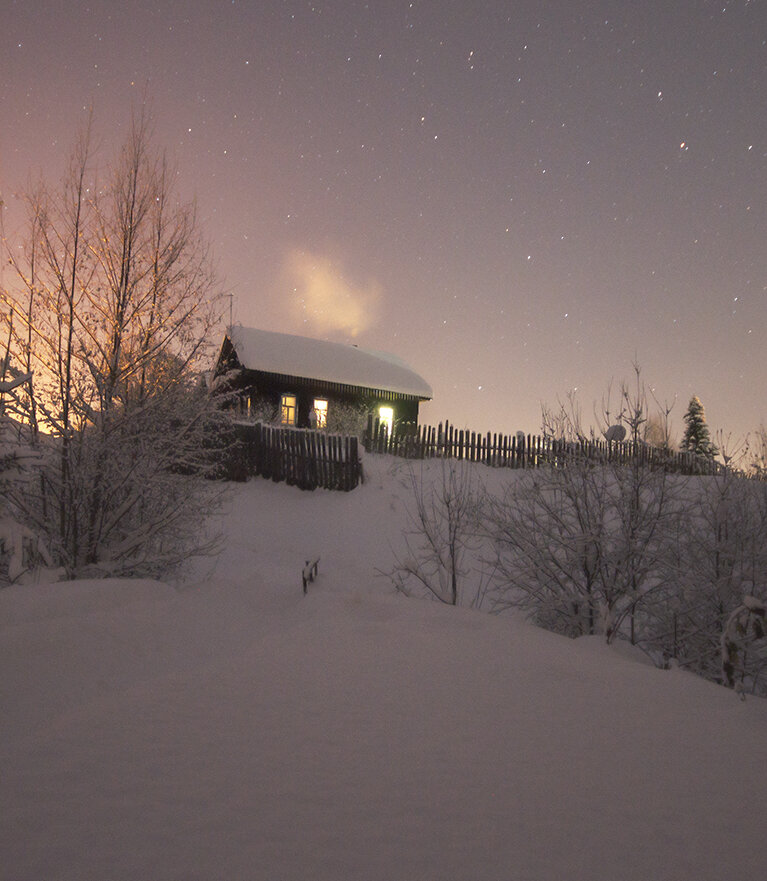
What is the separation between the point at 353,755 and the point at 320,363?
2297 cm

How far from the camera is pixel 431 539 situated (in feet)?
24.2

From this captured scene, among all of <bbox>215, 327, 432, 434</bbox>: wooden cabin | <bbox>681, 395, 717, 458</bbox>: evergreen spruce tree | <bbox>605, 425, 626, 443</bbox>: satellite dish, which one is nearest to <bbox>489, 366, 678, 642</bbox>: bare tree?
<bbox>605, 425, 626, 443</bbox>: satellite dish

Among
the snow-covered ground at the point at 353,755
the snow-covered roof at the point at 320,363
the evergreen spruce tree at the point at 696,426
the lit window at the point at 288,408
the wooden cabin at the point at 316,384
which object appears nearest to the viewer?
the snow-covered ground at the point at 353,755

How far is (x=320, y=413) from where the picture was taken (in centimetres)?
2383

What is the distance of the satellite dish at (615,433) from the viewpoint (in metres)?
7.11

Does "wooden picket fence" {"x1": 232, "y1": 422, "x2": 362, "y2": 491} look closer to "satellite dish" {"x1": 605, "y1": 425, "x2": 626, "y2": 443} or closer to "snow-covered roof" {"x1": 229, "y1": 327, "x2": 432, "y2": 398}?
"satellite dish" {"x1": 605, "y1": 425, "x2": 626, "y2": 443}

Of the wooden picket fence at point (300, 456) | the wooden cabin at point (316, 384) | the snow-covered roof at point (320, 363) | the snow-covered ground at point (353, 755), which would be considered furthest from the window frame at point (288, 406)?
the snow-covered ground at point (353, 755)

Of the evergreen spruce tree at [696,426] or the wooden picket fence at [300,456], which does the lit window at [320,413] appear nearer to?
the wooden picket fence at [300,456]

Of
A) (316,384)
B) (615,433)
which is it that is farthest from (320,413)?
(615,433)

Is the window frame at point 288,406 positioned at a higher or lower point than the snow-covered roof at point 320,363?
lower

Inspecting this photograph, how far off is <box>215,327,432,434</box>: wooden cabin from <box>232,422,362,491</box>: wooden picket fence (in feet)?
24.3

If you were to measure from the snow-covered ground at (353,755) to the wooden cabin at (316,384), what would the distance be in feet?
57.2

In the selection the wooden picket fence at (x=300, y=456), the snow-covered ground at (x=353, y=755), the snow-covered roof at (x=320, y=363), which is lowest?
the snow-covered ground at (x=353, y=755)

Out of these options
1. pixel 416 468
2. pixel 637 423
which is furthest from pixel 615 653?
pixel 416 468
